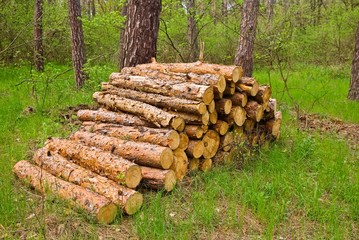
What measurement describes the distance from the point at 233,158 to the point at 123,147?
1954mm

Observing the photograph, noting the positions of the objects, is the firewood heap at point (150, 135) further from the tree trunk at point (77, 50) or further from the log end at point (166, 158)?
the tree trunk at point (77, 50)

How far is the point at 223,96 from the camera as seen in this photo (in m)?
6.05

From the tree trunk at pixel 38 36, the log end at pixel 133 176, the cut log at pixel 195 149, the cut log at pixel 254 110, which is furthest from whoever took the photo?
the tree trunk at pixel 38 36

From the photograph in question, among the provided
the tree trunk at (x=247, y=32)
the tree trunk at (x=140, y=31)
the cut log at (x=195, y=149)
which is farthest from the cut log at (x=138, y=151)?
the tree trunk at (x=247, y=32)

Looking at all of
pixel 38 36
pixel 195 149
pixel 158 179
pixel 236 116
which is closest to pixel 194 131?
pixel 195 149

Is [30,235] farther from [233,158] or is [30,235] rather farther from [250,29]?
[250,29]

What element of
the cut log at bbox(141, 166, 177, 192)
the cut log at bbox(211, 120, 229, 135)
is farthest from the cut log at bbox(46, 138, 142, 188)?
the cut log at bbox(211, 120, 229, 135)

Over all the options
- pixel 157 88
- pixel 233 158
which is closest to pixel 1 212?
pixel 157 88

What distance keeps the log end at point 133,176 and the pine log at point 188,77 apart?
1.83 meters

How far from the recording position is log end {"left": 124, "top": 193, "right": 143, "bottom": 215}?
426cm

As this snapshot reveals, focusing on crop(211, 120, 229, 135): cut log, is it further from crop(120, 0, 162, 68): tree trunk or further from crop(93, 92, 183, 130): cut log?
crop(120, 0, 162, 68): tree trunk

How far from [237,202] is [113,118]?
8.05 ft

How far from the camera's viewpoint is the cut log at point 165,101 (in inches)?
213

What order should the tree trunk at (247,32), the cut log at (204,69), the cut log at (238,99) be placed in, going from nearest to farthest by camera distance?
the cut log at (204,69), the cut log at (238,99), the tree trunk at (247,32)
